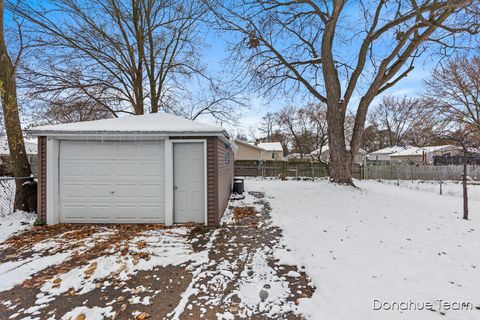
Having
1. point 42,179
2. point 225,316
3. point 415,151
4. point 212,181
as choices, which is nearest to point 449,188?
point 212,181

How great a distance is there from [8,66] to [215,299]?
26.6 feet

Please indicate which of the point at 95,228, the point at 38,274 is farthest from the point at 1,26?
the point at 38,274

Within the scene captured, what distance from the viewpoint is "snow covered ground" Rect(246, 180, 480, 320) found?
8.46 ft

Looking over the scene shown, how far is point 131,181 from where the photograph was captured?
575 centimetres

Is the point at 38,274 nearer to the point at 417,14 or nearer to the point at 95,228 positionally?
the point at 95,228

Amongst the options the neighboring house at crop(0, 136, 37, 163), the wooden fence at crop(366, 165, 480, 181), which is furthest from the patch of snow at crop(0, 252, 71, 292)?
the wooden fence at crop(366, 165, 480, 181)

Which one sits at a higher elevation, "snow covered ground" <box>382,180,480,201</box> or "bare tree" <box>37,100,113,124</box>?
"bare tree" <box>37,100,113,124</box>

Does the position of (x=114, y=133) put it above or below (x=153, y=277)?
above

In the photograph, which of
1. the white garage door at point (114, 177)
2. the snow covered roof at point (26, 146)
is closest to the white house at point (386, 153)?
the white garage door at point (114, 177)

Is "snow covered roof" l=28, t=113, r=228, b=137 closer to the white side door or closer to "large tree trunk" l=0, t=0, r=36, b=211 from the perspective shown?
the white side door

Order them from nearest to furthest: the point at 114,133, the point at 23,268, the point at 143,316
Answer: the point at 143,316 < the point at 23,268 < the point at 114,133

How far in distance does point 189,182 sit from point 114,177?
1896 millimetres

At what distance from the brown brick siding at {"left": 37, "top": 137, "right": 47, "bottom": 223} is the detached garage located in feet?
0.08

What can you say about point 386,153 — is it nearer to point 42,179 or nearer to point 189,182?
point 189,182
